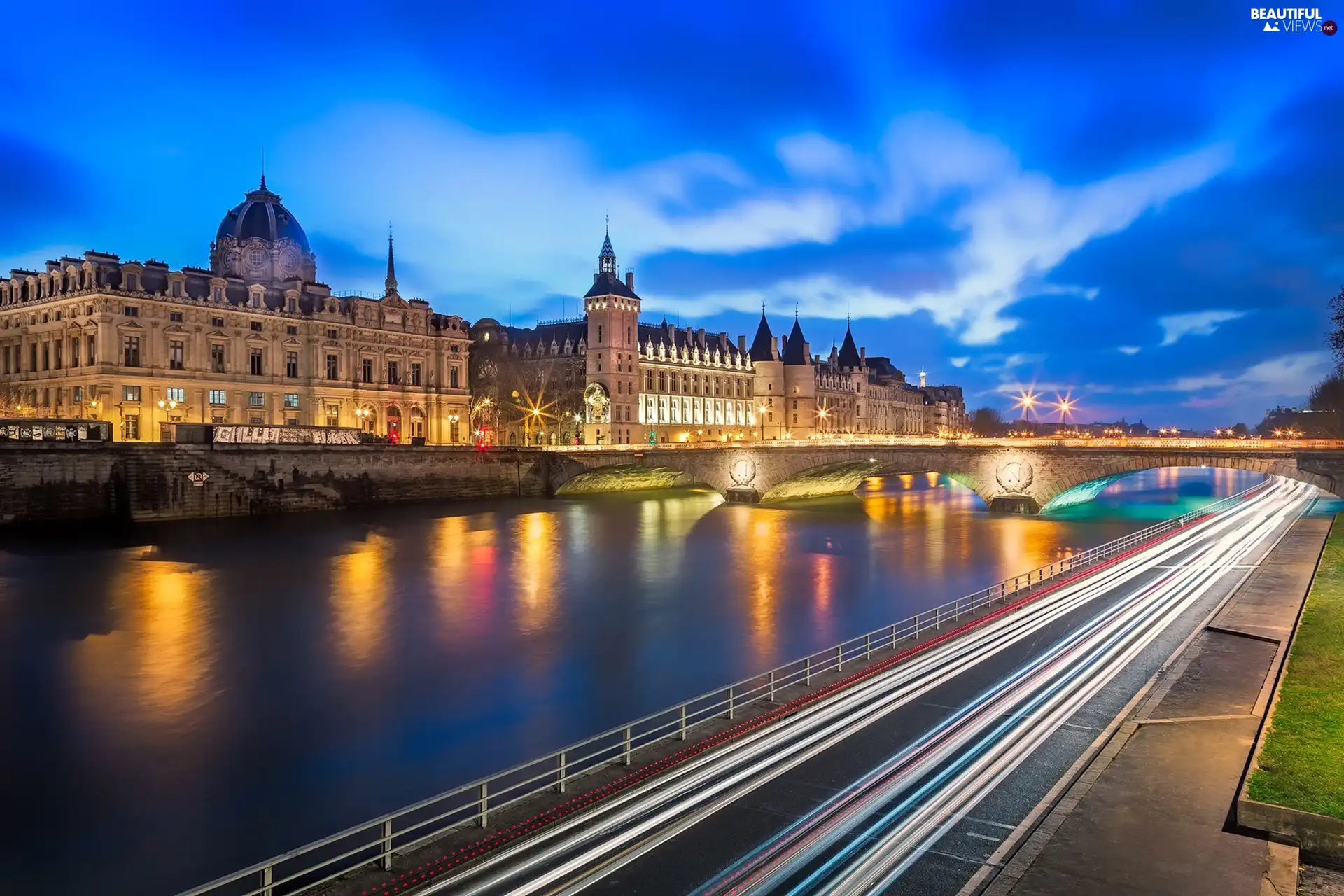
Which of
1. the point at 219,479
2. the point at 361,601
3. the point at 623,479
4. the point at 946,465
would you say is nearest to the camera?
the point at 361,601

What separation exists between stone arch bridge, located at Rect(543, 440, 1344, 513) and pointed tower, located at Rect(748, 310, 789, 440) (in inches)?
1840

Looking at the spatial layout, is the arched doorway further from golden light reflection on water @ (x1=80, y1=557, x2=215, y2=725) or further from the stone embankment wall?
golden light reflection on water @ (x1=80, y1=557, x2=215, y2=725)

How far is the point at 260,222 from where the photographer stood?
102m

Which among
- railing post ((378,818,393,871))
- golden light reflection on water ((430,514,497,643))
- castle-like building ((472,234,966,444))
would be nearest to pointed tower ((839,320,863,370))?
castle-like building ((472,234,966,444))

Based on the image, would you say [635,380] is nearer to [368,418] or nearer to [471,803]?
[368,418]

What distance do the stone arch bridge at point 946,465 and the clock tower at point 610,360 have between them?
17.0 meters

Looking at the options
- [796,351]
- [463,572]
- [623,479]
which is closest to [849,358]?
[796,351]

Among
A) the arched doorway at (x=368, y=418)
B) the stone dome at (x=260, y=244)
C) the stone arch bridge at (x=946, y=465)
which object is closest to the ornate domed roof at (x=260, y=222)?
the stone dome at (x=260, y=244)

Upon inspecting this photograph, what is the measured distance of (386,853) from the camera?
41.2ft

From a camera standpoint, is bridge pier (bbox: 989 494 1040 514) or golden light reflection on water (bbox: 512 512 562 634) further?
bridge pier (bbox: 989 494 1040 514)

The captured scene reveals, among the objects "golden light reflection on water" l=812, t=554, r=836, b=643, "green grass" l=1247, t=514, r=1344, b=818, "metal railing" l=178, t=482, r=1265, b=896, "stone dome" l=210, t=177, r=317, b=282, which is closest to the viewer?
"metal railing" l=178, t=482, r=1265, b=896

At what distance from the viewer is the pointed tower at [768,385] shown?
6029 inches

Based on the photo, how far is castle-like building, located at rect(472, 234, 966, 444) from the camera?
→ 124375 mm

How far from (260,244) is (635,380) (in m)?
50.5
